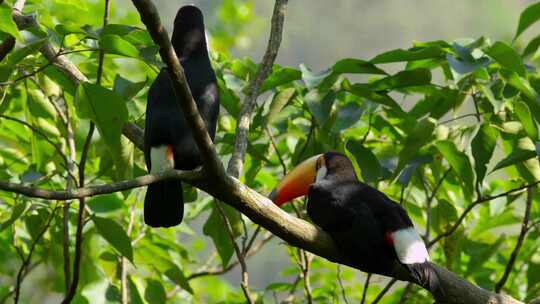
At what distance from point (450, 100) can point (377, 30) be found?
4606 mm

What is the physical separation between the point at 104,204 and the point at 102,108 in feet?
3.27

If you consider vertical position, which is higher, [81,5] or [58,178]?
[81,5]

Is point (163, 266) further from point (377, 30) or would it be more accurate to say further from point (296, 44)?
point (377, 30)

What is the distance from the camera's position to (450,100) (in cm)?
338

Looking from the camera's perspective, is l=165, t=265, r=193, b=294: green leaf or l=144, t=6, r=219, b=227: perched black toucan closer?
l=144, t=6, r=219, b=227: perched black toucan

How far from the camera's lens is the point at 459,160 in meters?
3.08

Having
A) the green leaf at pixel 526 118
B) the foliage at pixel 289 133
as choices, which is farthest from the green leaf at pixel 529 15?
the green leaf at pixel 526 118

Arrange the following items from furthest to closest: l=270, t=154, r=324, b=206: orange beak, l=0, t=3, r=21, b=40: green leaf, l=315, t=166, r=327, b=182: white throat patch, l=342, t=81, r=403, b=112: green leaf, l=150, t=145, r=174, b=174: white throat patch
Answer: l=270, t=154, r=324, b=206: orange beak
l=315, t=166, r=327, b=182: white throat patch
l=342, t=81, r=403, b=112: green leaf
l=150, t=145, r=174, b=174: white throat patch
l=0, t=3, r=21, b=40: green leaf

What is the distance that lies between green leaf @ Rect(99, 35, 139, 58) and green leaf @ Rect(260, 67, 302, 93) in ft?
2.49

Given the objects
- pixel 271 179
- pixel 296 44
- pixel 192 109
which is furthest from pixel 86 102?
pixel 296 44

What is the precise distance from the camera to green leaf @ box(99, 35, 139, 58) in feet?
8.15

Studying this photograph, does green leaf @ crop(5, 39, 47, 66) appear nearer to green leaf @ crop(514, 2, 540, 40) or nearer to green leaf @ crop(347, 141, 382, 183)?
green leaf @ crop(347, 141, 382, 183)

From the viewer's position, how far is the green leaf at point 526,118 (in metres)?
3.02

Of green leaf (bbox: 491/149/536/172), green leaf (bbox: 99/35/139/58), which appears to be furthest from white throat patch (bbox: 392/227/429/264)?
green leaf (bbox: 99/35/139/58)
